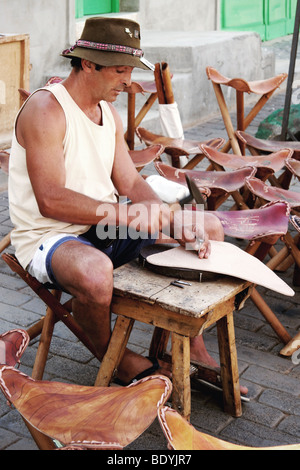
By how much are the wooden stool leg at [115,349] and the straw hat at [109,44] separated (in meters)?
1.05

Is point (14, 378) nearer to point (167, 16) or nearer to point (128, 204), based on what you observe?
point (128, 204)

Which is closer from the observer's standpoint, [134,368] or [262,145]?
[134,368]

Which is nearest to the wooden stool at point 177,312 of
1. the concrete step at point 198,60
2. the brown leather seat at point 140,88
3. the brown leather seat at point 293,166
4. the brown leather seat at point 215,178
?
the brown leather seat at point 215,178

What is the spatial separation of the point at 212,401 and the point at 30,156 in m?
1.32

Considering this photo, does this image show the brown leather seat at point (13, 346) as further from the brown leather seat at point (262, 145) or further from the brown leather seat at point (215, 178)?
the brown leather seat at point (262, 145)

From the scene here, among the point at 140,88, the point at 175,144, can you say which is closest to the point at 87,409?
the point at 175,144

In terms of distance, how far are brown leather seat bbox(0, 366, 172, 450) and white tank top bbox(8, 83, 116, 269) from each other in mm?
1021

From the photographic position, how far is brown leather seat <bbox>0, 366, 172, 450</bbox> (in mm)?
1863

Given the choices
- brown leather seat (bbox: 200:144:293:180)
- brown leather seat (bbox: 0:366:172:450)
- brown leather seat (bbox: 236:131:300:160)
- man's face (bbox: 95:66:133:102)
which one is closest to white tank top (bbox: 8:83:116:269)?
man's face (bbox: 95:66:133:102)

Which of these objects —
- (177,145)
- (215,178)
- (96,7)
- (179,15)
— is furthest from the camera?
(179,15)

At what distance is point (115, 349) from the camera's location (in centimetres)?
282

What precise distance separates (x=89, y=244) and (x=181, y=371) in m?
0.71

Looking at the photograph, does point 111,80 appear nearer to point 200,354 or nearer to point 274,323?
point 200,354

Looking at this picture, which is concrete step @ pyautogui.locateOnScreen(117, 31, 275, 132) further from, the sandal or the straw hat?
the sandal
